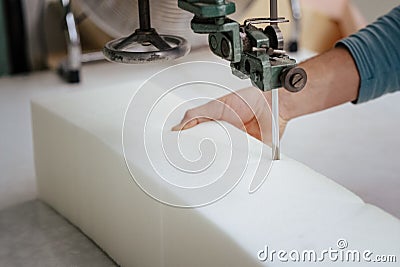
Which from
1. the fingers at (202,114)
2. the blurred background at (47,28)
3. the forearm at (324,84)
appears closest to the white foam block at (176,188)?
the fingers at (202,114)

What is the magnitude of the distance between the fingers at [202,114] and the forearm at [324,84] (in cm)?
14

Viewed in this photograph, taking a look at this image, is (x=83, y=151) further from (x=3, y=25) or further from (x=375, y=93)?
(x=3, y=25)

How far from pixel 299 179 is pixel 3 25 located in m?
1.35

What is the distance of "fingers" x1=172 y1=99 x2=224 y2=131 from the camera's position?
3.38 ft

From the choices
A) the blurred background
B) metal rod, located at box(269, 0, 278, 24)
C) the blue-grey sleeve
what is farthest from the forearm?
the blurred background

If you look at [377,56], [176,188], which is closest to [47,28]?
[377,56]

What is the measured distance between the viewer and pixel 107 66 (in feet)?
6.62

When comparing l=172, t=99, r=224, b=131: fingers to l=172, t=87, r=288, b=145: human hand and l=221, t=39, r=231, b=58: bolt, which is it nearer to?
l=172, t=87, r=288, b=145: human hand

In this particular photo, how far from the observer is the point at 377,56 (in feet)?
3.83

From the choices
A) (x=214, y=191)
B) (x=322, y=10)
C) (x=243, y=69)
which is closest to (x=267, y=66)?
(x=243, y=69)

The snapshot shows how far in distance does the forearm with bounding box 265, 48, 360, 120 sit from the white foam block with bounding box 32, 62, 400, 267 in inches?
5.3

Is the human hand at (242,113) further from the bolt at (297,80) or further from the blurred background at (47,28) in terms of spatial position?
the blurred background at (47,28)

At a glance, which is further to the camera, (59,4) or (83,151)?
(59,4)

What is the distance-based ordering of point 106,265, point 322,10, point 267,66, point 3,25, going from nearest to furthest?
point 267,66
point 106,265
point 3,25
point 322,10
